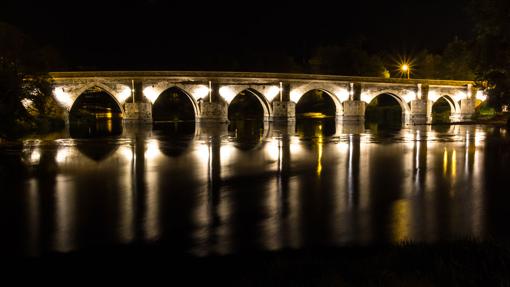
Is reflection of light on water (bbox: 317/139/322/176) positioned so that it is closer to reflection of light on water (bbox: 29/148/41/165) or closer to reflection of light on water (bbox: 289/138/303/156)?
reflection of light on water (bbox: 289/138/303/156)

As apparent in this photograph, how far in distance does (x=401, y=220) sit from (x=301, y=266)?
4.32 meters

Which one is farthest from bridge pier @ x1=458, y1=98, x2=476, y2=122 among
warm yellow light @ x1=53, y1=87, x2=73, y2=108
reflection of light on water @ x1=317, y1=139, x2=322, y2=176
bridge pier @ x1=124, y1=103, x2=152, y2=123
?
warm yellow light @ x1=53, y1=87, x2=73, y2=108

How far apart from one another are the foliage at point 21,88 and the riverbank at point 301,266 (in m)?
13.7

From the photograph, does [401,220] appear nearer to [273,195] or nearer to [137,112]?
[273,195]

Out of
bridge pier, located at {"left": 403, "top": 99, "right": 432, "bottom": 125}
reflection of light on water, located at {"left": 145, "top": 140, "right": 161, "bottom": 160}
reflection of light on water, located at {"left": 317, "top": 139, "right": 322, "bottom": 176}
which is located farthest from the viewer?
bridge pier, located at {"left": 403, "top": 99, "right": 432, "bottom": 125}

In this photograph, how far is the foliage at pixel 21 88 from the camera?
18.7 m

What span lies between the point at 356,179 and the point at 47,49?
56592 mm

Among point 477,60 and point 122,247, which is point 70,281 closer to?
point 122,247

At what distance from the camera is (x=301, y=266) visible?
5.07 metres

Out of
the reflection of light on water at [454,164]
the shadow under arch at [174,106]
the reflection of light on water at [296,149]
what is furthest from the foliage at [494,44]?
the shadow under arch at [174,106]

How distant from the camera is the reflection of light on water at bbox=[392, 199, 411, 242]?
7695 mm

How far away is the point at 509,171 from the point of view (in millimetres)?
14570

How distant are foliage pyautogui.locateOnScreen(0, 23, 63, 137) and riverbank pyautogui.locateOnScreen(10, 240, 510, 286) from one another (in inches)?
539

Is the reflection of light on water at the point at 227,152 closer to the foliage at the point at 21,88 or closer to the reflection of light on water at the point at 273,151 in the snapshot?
the reflection of light on water at the point at 273,151
